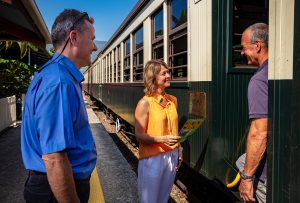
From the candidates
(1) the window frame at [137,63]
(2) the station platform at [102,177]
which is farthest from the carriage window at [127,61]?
(2) the station platform at [102,177]

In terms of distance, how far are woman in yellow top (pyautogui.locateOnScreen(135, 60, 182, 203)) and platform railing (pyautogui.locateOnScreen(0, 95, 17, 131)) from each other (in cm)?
694

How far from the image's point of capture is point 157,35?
5172mm

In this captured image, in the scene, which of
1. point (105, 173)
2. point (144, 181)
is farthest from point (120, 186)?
point (144, 181)

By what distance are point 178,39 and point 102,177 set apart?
198cm

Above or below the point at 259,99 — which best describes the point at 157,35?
above

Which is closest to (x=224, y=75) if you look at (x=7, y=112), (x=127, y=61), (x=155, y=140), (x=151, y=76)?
(x=151, y=76)

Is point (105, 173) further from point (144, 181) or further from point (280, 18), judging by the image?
point (280, 18)

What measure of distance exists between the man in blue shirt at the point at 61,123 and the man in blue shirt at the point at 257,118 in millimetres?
958

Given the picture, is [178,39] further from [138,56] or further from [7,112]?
[7,112]

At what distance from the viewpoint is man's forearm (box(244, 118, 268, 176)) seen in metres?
2.04

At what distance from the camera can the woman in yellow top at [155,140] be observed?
277cm

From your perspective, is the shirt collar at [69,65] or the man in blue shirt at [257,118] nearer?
the shirt collar at [69,65]

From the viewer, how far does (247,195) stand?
2.19 metres

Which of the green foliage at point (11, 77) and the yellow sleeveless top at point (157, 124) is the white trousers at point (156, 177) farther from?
the green foliage at point (11, 77)
